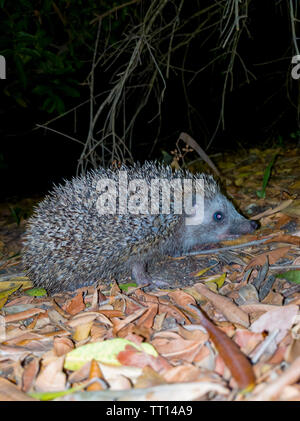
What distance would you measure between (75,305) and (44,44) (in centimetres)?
423

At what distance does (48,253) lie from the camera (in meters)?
4.47

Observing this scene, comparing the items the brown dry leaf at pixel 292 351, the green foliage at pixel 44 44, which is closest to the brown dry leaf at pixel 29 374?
the brown dry leaf at pixel 292 351

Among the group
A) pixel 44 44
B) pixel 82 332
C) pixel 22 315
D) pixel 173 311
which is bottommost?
pixel 22 315

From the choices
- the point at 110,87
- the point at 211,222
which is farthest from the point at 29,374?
the point at 110,87

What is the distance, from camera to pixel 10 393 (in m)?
2.58

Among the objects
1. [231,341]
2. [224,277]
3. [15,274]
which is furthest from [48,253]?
[231,341]

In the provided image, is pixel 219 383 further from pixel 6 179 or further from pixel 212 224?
pixel 6 179

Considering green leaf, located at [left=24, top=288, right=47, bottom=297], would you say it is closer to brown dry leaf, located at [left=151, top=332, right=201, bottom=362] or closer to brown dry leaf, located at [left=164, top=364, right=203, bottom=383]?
brown dry leaf, located at [left=151, top=332, right=201, bottom=362]

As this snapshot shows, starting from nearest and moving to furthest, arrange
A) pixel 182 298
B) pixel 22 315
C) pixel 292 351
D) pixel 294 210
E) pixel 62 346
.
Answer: pixel 292 351, pixel 62 346, pixel 182 298, pixel 22 315, pixel 294 210

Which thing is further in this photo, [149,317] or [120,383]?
[149,317]

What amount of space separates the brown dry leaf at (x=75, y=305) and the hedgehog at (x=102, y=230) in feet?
1.75

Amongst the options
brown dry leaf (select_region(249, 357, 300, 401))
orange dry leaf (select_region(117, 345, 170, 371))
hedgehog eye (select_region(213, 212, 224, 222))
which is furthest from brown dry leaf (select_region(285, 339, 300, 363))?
hedgehog eye (select_region(213, 212, 224, 222))

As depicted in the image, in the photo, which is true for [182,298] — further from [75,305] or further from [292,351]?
[292,351]

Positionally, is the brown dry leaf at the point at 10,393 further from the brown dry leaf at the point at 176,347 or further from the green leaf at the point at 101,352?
the brown dry leaf at the point at 176,347
